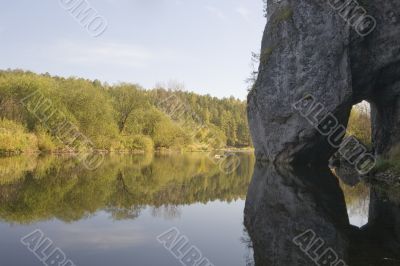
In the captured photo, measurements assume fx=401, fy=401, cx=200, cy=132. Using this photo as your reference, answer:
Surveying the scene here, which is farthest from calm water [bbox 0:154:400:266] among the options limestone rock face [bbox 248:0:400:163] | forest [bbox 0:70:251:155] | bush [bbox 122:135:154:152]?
bush [bbox 122:135:154:152]

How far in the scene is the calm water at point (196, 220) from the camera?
917 centimetres

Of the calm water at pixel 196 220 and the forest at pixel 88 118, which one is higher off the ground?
the forest at pixel 88 118

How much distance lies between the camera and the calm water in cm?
917

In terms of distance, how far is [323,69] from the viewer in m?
29.0

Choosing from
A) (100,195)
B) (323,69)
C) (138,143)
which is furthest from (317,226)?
(138,143)

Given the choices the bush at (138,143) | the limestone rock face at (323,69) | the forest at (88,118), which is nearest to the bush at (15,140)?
the forest at (88,118)

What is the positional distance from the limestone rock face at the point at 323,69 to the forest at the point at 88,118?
32411 millimetres

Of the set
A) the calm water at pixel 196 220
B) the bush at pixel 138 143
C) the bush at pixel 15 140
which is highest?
the bush at pixel 138 143

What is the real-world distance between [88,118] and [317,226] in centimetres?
5830

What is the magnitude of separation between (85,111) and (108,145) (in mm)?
7093

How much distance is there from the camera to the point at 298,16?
30.7 metres

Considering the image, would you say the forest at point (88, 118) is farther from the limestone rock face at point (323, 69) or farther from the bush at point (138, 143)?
the limestone rock face at point (323, 69)

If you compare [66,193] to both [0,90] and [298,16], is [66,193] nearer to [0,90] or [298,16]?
[298,16]

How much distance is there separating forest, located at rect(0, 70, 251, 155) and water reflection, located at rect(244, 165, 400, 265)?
4002 centimetres
